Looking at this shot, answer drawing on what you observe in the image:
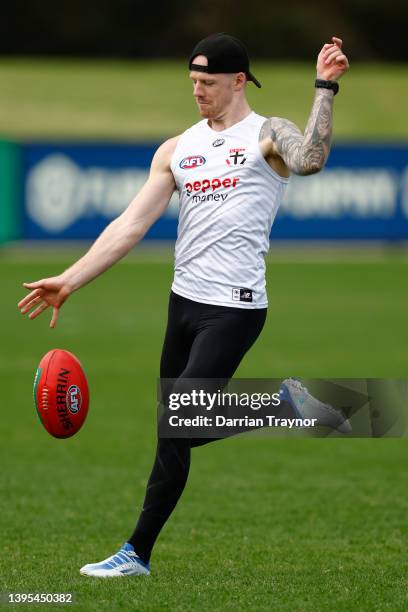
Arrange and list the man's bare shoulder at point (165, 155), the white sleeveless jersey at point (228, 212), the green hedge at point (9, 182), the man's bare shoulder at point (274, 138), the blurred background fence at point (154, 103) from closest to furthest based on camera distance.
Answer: the man's bare shoulder at point (274, 138) < the white sleeveless jersey at point (228, 212) < the man's bare shoulder at point (165, 155) < the green hedge at point (9, 182) < the blurred background fence at point (154, 103)

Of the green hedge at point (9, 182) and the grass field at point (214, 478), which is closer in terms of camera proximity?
the grass field at point (214, 478)

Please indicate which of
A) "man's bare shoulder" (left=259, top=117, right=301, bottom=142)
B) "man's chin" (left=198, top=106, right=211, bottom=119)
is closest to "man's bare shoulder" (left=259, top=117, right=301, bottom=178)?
"man's bare shoulder" (left=259, top=117, right=301, bottom=142)

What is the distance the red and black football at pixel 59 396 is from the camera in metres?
6.29

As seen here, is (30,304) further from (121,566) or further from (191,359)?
(121,566)

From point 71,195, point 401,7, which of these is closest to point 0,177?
point 71,195

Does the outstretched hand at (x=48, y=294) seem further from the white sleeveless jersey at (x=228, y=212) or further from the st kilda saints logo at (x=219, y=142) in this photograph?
the st kilda saints logo at (x=219, y=142)

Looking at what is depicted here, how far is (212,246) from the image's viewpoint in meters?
6.32

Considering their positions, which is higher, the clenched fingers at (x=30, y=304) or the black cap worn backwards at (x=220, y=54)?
the black cap worn backwards at (x=220, y=54)

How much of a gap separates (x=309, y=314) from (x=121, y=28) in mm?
35373

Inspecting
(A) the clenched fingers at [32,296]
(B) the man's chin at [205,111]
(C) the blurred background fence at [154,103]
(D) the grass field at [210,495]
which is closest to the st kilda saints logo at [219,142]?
(B) the man's chin at [205,111]

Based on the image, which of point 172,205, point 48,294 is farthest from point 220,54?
point 172,205

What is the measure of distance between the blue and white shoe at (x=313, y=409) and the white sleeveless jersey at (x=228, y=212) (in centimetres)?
48

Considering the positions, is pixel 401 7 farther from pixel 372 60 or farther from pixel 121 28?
pixel 121 28

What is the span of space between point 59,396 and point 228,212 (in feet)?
3.99
